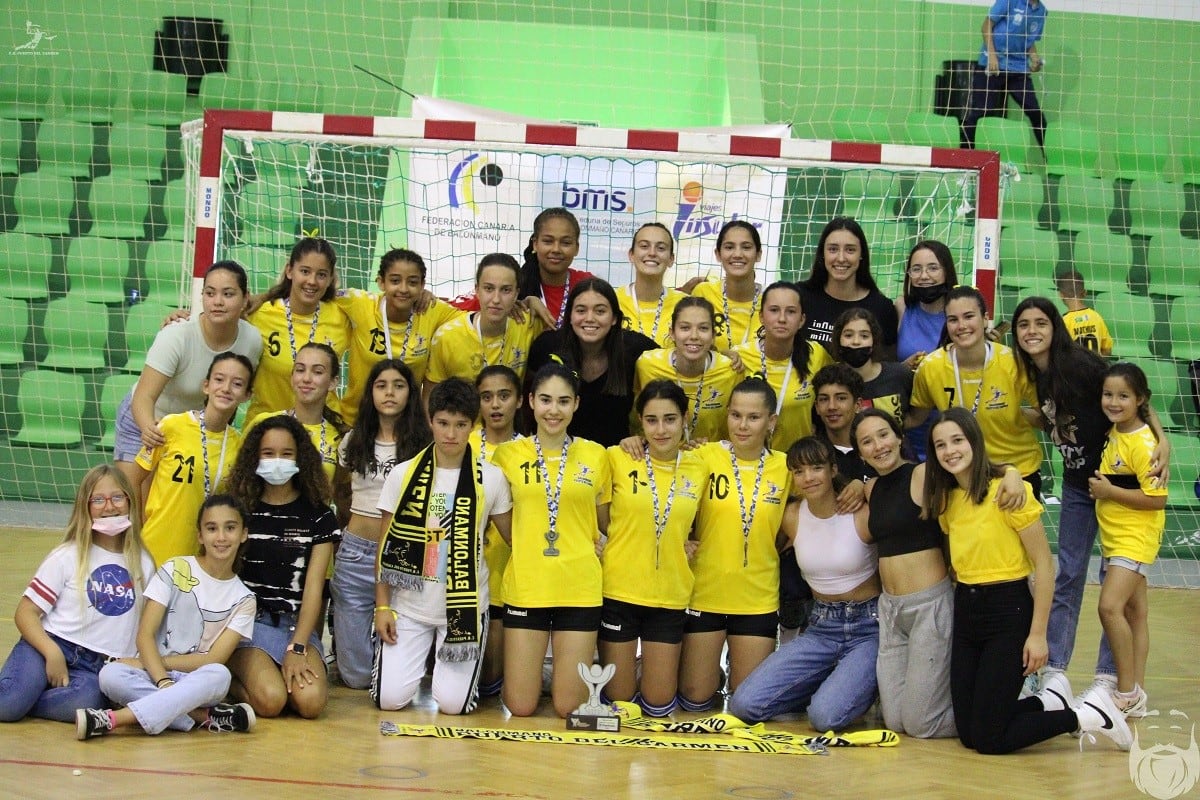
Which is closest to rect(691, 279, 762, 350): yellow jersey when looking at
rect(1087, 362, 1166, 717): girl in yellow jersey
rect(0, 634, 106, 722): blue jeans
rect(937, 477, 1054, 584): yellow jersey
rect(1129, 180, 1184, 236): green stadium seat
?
rect(937, 477, 1054, 584): yellow jersey

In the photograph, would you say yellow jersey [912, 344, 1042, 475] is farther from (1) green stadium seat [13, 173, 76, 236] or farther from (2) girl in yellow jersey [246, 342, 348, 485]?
(1) green stadium seat [13, 173, 76, 236]

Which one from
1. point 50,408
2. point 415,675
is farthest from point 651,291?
point 50,408

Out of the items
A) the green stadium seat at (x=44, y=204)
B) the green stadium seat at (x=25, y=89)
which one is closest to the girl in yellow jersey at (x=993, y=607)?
the green stadium seat at (x=44, y=204)

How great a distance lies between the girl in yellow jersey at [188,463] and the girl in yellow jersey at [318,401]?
153mm

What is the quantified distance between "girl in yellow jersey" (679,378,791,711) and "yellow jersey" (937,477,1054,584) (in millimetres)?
740

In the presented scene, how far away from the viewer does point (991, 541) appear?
473 cm

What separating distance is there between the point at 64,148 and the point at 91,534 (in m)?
7.16

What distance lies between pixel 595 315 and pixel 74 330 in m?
6.23

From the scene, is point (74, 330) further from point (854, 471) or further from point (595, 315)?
point (854, 471)

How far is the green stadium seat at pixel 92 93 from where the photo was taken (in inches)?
432

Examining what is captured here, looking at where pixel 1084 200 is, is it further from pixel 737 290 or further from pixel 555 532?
pixel 555 532

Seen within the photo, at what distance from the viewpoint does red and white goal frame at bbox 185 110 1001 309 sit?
6.38 metres

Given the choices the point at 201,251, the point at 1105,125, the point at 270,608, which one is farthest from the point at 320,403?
the point at 1105,125

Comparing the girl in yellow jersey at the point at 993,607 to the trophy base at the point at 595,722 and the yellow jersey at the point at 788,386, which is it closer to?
the yellow jersey at the point at 788,386
